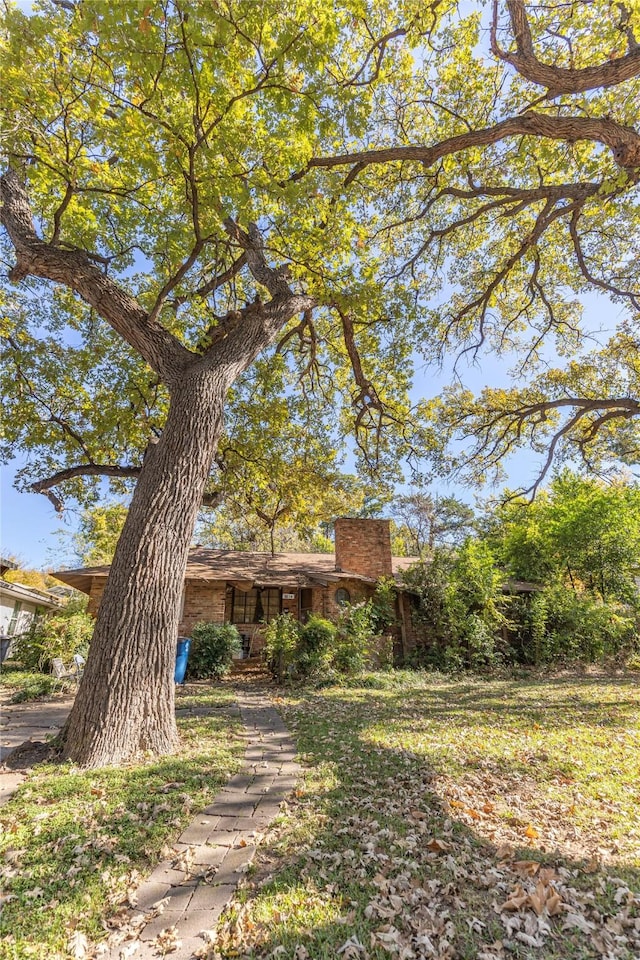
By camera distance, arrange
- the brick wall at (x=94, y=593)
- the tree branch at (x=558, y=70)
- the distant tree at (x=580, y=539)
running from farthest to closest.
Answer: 1. the distant tree at (x=580, y=539)
2. the brick wall at (x=94, y=593)
3. the tree branch at (x=558, y=70)

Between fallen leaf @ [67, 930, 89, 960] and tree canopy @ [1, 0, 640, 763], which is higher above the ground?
tree canopy @ [1, 0, 640, 763]

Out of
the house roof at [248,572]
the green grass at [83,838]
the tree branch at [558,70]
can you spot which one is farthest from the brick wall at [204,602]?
the tree branch at [558,70]

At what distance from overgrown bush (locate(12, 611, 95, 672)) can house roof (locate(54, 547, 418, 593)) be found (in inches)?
93.4

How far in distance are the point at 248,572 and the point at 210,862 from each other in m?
11.9

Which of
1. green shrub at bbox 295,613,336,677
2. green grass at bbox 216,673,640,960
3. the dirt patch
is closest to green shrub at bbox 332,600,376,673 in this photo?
green shrub at bbox 295,613,336,677

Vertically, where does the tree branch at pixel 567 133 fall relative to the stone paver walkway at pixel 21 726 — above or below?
above

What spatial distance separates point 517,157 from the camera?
6.76 metres

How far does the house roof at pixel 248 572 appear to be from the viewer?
13.2 meters

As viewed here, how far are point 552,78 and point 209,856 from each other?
734 cm

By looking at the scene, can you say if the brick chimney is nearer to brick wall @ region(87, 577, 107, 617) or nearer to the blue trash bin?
the blue trash bin

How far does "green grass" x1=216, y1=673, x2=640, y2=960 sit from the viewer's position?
6.87 ft

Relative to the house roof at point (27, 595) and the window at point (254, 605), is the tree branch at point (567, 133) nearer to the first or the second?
the window at point (254, 605)

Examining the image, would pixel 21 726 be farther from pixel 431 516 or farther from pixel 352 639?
pixel 431 516

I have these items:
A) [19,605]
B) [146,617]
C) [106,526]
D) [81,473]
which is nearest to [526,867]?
[146,617]
